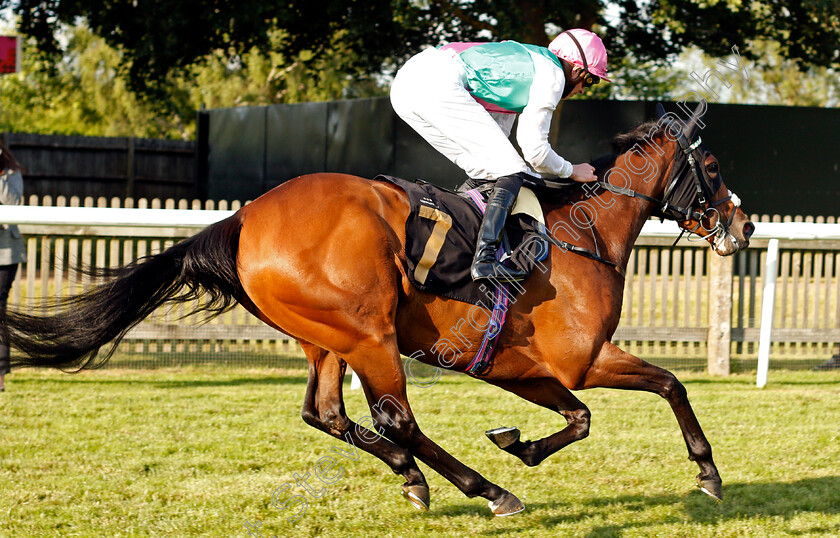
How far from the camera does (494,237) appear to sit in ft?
11.5

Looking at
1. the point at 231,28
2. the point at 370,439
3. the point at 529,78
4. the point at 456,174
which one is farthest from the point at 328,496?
the point at 231,28

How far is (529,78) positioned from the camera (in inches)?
144

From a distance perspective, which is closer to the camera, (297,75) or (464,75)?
(464,75)

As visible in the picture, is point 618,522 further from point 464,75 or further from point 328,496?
point 464,75

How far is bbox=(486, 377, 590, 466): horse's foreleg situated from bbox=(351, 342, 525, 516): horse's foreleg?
0.25 meters

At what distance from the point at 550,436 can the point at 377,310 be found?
965mm

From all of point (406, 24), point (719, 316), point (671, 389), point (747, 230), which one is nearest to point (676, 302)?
point (719, 316)

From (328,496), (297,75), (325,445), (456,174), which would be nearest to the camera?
(328,496)

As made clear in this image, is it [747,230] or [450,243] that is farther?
[747,230]

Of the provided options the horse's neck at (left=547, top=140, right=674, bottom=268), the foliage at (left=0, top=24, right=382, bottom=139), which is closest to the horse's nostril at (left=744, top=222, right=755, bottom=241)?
the horse's neck at (left=547, top=140, right=674, bottom=268)

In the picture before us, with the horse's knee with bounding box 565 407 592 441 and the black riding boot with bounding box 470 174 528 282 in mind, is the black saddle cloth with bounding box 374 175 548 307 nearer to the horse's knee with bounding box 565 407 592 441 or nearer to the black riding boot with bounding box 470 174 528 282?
the black riding boot with bounding box 470 174 528 282

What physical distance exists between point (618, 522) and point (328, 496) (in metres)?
1.33

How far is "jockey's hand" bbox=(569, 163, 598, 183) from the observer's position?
390cm

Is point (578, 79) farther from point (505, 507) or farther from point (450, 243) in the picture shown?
point (505, 507)
